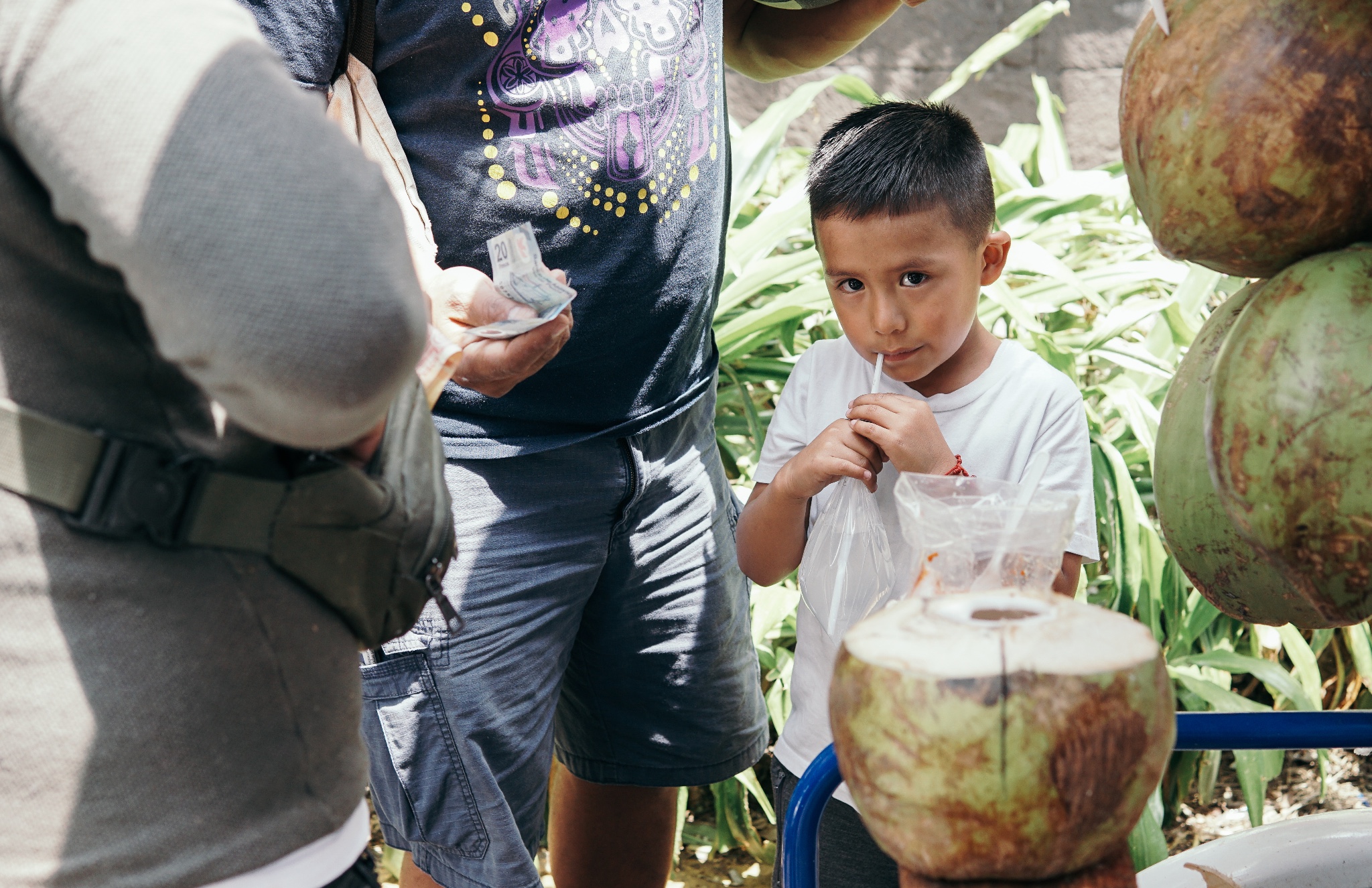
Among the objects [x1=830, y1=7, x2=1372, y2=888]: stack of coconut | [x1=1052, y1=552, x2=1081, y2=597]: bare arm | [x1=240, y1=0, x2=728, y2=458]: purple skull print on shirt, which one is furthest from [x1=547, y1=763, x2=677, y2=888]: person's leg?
[x1=830, y1=7, x2=1372, y2=888]: stack of coconut

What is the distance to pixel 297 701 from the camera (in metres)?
0.74

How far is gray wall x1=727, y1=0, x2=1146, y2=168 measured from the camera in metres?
4.02

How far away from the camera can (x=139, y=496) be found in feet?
2.15

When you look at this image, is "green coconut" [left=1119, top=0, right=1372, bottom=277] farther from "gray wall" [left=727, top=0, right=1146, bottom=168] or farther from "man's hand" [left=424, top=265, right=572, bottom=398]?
"gray wall" [left=727, top=0, right=1146, bottom=168]

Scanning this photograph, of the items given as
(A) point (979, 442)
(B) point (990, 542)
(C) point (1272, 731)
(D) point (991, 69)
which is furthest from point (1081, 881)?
(D) point (991, 69)

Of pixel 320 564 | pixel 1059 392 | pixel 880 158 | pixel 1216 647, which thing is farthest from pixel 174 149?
pixel 1216 647

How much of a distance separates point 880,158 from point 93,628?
0.95m

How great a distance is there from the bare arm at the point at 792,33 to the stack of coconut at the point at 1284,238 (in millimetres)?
1001

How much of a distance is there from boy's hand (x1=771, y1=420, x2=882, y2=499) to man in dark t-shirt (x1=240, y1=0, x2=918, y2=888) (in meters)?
0.30

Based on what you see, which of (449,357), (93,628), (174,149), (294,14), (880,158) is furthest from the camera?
(880,158)

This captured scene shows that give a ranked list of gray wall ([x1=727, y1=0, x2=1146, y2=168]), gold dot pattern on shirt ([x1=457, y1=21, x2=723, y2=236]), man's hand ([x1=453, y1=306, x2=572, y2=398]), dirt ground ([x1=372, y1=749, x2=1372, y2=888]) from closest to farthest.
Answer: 1. man's hand ([x1=453, y1=306, x2=572, y2=398])
2. gold dot pattern on shirt ([x1=457, y1=21, x2=723, y2=236])
3. dirt ground ([x1=372, y1=749, x2=1372, y2=888])
4. gray wall ([x1=727, y1=0, x2=1146, y2=168])

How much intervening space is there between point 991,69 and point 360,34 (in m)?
3.44

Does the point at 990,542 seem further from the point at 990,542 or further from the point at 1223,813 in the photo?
the point at 1223,813

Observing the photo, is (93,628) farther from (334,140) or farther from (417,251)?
(417,251)
